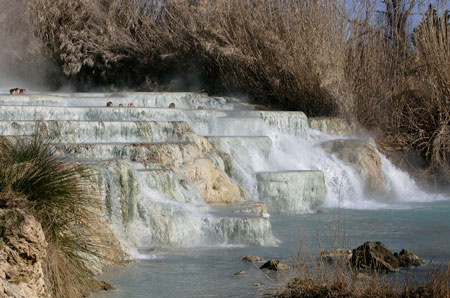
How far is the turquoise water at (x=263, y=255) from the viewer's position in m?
5.84

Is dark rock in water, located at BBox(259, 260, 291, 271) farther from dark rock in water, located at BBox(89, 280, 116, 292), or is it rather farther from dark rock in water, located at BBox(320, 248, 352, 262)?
dark rock in water, located at BBox(89, 280, 116, 292)

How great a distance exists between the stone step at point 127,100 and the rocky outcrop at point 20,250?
796 centimetres

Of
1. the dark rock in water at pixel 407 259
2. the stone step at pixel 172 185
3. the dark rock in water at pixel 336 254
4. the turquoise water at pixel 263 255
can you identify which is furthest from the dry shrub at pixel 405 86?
the dark rock in water at pixel 336 254

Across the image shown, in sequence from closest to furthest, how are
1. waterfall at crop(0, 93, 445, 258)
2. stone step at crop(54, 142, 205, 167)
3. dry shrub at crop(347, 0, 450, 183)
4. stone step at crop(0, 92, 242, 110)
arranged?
waterfall at crop(0, 93, 445, 258), stone step at crop(54, 142, 205, 167), stone step at crop(0, 92, 242, 110), dry shrub at crop(347, 0, 450, 183)

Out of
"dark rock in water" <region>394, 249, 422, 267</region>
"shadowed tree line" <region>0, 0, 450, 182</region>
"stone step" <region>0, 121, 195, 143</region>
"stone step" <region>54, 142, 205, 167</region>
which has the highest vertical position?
"shadowed tree line" <region>0, 0, 450, 182</region>

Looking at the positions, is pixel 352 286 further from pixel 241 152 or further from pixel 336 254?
pixel 241 152

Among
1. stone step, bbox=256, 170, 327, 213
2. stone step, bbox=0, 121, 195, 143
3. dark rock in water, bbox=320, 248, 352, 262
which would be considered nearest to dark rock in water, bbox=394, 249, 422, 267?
dark rock in water, bbox=320, 248, 352, 262

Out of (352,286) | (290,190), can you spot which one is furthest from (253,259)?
(290,190)

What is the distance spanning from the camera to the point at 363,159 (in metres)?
13.0

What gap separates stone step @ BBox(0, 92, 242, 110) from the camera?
40.9 ft

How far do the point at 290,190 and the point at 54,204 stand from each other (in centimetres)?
662

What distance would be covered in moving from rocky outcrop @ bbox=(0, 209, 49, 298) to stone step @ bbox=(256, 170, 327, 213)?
6.72m

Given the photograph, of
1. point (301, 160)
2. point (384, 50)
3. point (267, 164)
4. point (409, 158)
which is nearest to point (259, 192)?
point (267, 164)

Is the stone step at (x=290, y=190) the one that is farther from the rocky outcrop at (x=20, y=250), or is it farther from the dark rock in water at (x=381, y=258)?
the rocky outcrop at (x=20, y=250)
